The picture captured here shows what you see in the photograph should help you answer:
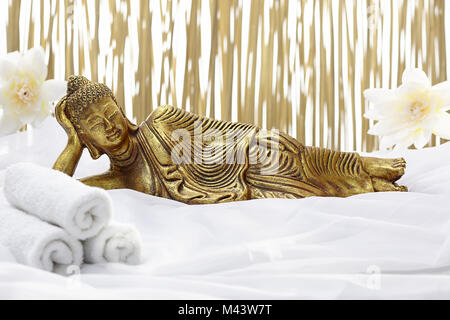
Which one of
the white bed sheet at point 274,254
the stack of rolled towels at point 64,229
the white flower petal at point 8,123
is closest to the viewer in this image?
the white bed sheet at point 274,254

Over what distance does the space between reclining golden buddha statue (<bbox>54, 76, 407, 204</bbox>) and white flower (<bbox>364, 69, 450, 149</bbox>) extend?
0.08m

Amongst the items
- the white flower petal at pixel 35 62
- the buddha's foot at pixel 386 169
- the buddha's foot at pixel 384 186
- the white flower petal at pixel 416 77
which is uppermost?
the white flower petal at pixel 35 62

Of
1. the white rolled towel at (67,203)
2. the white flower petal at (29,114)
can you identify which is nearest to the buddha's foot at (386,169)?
the white rolled towel at (67,203)

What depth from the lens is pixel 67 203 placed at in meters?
0.60

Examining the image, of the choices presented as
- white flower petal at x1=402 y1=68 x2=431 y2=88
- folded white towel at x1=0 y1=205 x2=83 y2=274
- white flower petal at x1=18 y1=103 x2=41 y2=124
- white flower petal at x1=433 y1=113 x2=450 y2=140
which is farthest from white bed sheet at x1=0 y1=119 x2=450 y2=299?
white flower petal at x1=18 y1=103 x2=41 y2=124

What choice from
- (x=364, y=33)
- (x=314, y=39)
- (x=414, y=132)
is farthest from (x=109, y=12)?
(x=414, y=132)

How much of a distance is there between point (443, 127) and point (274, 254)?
0.68 meters

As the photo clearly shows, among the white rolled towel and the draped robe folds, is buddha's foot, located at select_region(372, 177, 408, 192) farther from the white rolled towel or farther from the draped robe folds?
the white rolled towel

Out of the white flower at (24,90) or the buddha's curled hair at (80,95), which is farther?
the white flower at (24,90)

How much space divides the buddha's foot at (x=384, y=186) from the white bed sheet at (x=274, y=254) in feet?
0.21

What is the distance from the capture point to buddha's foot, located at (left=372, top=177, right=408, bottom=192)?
3.61ft

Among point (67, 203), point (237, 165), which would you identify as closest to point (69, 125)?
point (237, 165)

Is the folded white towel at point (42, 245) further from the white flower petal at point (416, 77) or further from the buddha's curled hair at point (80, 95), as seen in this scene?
the white flower petal at point (416, 77)

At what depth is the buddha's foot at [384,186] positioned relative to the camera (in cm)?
110
